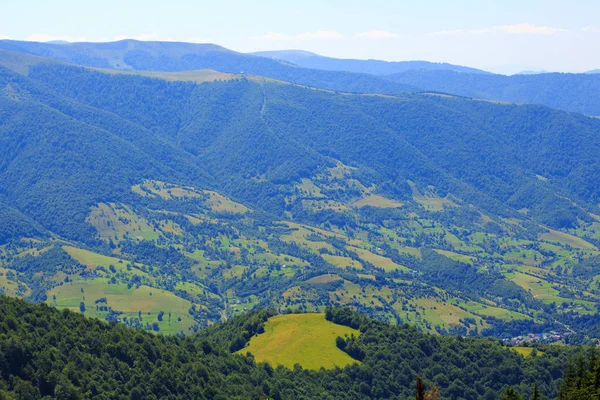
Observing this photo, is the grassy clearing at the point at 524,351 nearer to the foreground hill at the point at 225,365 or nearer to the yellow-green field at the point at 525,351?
the yellow-green field at the point at 525,351

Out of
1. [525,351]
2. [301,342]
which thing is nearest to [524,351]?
[525,351]

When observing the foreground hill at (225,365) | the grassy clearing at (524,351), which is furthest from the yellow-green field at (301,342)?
the grassy clearing at (524,351)

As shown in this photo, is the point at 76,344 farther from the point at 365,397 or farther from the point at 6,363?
the point at 365,397

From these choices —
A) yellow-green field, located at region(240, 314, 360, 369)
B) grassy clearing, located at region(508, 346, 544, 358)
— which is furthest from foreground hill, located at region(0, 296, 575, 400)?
grassy clearing, located at region(508, 346, 544, 358)

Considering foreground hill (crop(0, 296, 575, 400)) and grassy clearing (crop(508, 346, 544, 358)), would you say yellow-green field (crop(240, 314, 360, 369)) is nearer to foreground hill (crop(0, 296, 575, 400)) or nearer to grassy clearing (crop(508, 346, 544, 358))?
foreground hill (crop(0, 296, 575, 400))

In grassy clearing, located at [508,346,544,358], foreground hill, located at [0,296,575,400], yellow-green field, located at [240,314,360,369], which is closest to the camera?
foreground hill, located at [0,296,575,400]

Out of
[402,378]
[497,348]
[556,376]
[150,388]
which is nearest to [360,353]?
[402,378]

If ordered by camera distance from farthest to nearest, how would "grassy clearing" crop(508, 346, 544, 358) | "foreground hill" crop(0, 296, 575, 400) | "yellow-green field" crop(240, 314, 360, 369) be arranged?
1. "grassy clearing" crop(508, 346, 544, 358)
2. "yellow-green field" crop(240, 314, 360, 369)
3. "foreground hill" crop(0, 296, 575, 400)

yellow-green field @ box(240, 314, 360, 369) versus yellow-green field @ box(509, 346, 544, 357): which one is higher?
yellow-green field @ box(509, 346, 544, 357)
